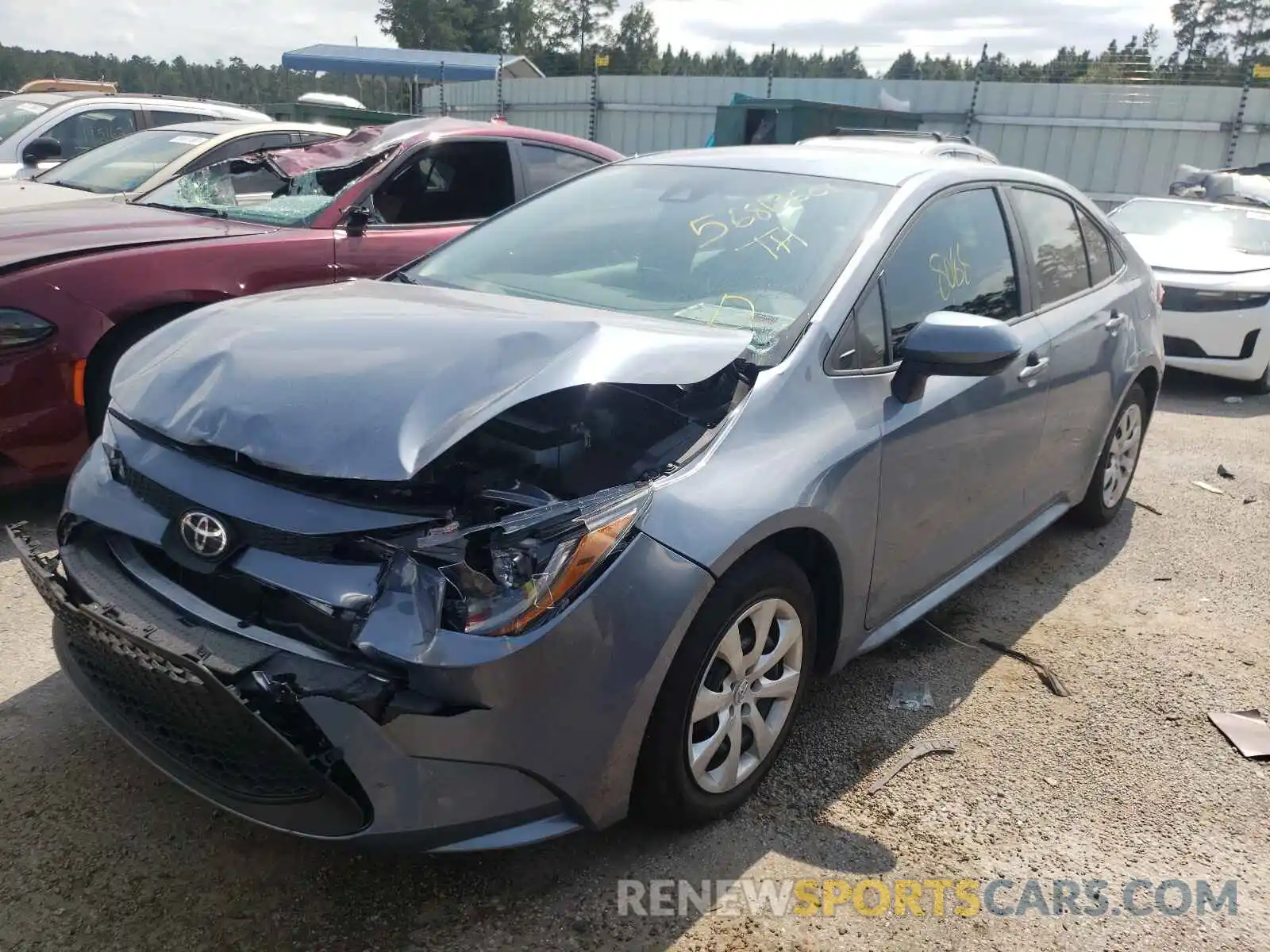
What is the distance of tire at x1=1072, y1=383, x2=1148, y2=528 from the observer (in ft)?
13.9

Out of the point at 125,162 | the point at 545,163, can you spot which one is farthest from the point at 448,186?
the point at 125,162

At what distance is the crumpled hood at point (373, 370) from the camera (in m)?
1.96

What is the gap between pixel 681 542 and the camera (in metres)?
2.01

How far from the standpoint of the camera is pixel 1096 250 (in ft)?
13.2

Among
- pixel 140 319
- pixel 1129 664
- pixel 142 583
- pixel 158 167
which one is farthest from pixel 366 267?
pixel 1129 664

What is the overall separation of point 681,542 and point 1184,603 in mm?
2829

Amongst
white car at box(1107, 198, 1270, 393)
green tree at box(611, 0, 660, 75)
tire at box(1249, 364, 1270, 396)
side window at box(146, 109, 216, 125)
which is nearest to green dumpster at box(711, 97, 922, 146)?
white car at box(1107, 198, 1270, 393)

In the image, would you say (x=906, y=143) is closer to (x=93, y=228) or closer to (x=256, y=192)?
(x=256, y=192)

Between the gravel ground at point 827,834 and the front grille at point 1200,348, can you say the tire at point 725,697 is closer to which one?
the gravel ground at point 827,834

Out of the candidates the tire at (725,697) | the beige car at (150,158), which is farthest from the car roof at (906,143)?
the tire at (725,697)

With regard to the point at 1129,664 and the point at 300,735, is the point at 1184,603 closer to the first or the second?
the point at 1129,664

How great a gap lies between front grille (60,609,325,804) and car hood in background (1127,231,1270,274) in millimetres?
7418

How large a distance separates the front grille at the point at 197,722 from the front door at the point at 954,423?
1603 mm

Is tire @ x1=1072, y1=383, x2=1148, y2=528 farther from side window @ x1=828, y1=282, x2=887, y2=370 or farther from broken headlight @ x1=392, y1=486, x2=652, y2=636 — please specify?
broken headlight @ x1=392, y1=486, x2=652, y2=636
